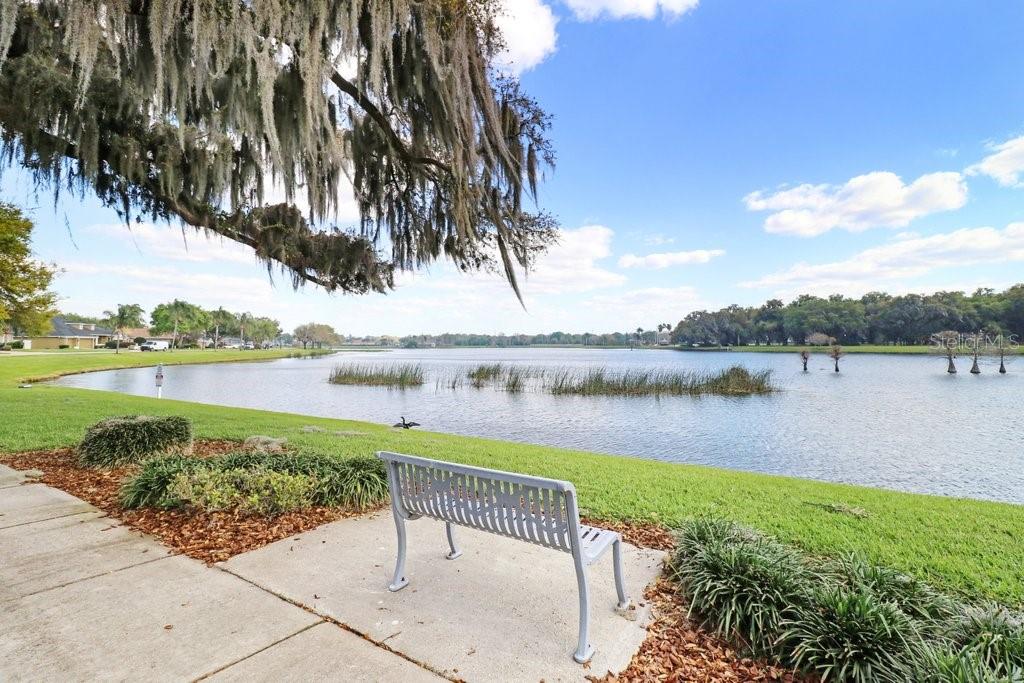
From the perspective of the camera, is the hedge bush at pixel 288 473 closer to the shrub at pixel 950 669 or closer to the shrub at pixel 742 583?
the shrub at pixel 742 583

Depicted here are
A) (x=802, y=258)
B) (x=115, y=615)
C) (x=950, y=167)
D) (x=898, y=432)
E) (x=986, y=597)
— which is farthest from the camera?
(x=802, y=258)

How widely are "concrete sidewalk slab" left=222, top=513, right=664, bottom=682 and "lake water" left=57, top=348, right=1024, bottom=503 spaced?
3.19m

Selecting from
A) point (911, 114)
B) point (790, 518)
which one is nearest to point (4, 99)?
point (790, 518)

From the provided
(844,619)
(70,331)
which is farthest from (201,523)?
(70,331)

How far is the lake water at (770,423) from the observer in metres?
8.77

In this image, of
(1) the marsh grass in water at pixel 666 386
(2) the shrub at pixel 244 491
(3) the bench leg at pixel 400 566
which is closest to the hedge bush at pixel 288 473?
(2) the shrub at pixel 244 491

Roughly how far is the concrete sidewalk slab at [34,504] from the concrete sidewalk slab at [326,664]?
2.93 m

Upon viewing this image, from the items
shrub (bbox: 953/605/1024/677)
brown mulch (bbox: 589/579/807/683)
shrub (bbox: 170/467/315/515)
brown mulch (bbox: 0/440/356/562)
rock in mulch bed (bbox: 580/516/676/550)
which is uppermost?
shrub (bbox: 170/467/315/515)

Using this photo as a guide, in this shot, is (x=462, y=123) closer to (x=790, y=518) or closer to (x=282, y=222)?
(x=282, y=222)

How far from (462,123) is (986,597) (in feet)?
15.3

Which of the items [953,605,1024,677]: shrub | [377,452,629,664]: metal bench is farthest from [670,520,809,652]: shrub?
[953,605,1024,677]: shrub

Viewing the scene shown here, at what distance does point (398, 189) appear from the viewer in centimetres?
521

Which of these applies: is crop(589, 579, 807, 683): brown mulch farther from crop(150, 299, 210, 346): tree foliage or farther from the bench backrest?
crop(150, 299, 210, 346): tree foliage

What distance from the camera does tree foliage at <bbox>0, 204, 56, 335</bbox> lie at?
15.0 meters
